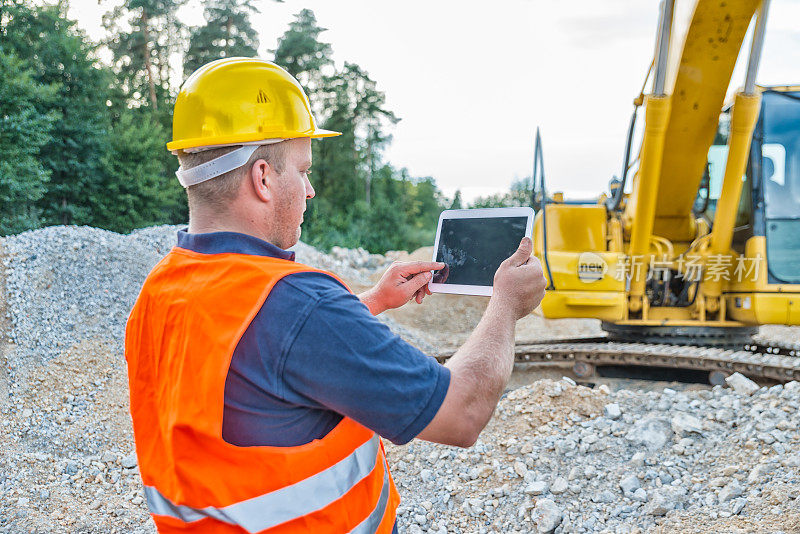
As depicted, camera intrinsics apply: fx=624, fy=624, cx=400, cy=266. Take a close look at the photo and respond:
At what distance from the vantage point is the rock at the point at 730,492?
3059mm

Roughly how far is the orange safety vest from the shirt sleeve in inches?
4.4

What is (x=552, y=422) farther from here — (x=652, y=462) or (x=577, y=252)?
(x=577, y=252)

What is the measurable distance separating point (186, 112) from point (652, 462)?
10.6 ft

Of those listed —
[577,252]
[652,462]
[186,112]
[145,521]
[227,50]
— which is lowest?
[145,521]

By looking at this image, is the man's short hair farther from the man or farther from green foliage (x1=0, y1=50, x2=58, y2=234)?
green foliage (x1=0, y1=50, x2=58, y2=234)

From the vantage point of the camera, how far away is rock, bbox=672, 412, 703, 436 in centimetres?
380

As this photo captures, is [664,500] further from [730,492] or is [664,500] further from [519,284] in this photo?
[519,284]

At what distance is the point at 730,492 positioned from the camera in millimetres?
3080

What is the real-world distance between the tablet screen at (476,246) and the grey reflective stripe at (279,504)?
0.73 meters

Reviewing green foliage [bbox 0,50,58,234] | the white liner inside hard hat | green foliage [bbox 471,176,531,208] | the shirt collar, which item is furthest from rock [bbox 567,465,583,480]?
green foliage [bbox 471,176,531,208]

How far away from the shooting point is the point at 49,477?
4.20 metres

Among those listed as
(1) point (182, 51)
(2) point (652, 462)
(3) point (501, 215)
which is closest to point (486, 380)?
(3) point (501, 215)

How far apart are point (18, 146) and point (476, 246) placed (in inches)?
630

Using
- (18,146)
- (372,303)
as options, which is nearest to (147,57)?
(18,146)
